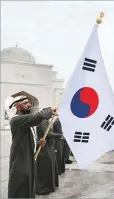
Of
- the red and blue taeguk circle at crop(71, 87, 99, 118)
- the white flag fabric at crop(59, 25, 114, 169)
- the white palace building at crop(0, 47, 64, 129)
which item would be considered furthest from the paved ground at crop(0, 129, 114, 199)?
the white palace building at crop(0, 47, 64, 129)

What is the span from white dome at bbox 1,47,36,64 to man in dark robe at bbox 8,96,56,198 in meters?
30.5

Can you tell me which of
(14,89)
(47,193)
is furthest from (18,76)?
(47,193)

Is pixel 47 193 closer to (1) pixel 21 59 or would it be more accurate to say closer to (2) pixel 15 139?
(2) pixel 15 139

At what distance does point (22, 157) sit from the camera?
3.53m

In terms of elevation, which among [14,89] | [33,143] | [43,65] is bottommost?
[14,89]

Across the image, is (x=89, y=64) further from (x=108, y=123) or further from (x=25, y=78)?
(x=25, y=78)

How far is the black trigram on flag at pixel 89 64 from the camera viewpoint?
3625 mm

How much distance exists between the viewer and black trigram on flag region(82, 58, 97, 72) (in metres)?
3.62

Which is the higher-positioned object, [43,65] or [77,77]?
[77,77]

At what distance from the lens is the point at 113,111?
3631 mm

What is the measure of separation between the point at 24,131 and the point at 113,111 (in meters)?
1.00

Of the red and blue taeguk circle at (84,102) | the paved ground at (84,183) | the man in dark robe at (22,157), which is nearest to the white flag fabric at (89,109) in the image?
the red and blue taeguk circle at (84,102)

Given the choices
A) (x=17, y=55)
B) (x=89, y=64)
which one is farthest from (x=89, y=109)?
(x=17, y=55)

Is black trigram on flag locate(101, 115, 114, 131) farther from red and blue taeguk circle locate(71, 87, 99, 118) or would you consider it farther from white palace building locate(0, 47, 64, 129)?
white palace building locate(0, 47, 64, 129)
